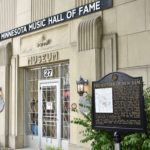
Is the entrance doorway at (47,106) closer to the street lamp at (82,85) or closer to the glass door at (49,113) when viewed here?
the glass door at (49,113)

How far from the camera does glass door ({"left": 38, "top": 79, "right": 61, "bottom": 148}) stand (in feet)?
45.2

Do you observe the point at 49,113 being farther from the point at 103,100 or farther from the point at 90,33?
the point at 103,100

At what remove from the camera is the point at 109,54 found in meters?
11.2

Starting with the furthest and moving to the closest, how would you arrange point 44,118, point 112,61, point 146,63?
point 44,118 < point 112,61 < point 146,63

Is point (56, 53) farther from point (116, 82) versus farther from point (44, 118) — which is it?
point (116, 82)

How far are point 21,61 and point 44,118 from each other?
2.46 meters

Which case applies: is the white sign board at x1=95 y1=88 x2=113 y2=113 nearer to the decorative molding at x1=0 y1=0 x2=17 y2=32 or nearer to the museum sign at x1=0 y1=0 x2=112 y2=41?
the museum sign at x1=0 y1=0 x2=112 y2=41

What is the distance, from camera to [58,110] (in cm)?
1371

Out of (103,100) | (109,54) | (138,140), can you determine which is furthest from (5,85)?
(138,140)

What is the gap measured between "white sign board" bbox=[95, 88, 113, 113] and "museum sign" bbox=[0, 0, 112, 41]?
525cm

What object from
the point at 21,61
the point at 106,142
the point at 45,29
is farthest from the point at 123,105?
the point at 21,61

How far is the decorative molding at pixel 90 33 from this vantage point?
11539 millimetres

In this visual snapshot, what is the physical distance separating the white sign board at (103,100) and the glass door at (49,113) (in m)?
7.12

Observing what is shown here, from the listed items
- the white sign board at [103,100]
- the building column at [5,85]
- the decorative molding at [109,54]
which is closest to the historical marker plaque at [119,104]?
the white sign board at [103,100]
